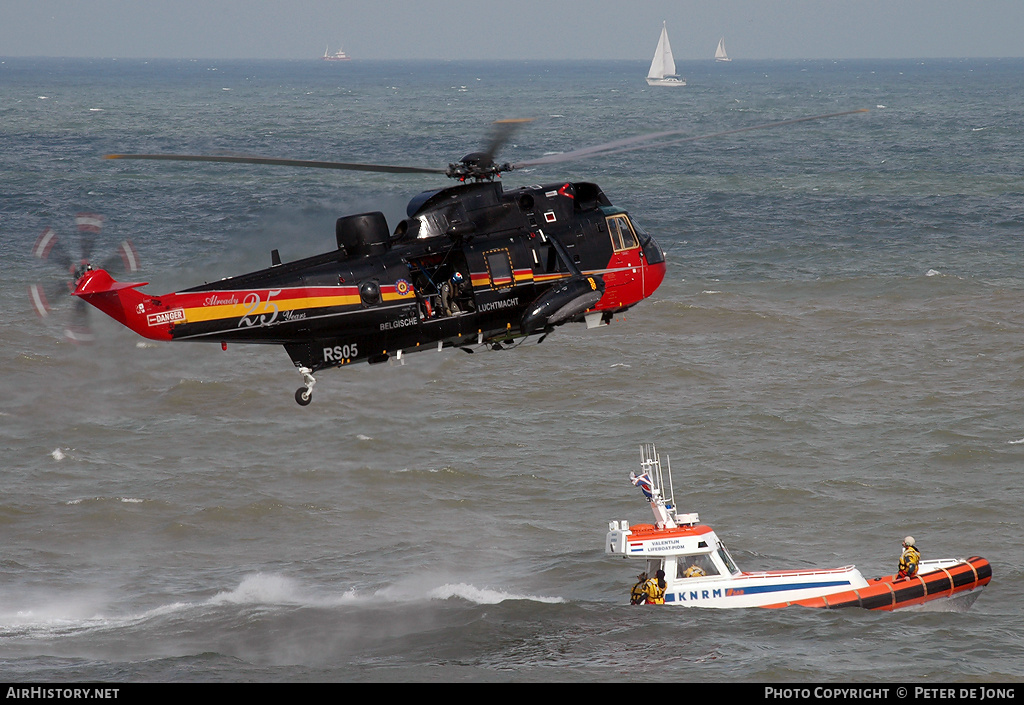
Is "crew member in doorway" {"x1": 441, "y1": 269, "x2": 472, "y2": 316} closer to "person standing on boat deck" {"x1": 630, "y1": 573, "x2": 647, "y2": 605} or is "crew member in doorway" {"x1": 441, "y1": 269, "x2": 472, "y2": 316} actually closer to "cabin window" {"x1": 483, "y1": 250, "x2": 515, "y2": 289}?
"cabin window" {"x1": 483, "y1": 250, "x2": 515, "y2": 289}

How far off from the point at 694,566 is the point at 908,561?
18.4ft

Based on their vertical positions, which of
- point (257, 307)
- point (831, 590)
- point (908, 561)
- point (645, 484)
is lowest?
point (831, 590)

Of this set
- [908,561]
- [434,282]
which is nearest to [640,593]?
[908,561]

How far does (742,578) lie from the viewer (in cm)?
2888

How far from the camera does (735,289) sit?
194 ft

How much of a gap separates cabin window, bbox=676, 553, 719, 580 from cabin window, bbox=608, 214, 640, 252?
26.9 feet

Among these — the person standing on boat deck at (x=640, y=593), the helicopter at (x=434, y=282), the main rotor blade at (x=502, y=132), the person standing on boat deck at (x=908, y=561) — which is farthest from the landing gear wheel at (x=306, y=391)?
the person standing on boat deck at (x=908, y=561)

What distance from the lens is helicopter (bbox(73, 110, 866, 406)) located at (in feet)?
70.5

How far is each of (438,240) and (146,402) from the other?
25.8 m

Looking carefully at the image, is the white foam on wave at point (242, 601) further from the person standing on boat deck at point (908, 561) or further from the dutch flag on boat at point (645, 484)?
the person standing on boat deck at point (908, 561)

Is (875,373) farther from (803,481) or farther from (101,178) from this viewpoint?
(101,178)

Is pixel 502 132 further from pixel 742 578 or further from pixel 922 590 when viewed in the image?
pixel 922 590

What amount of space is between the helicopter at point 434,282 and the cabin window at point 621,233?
1.3 inches
